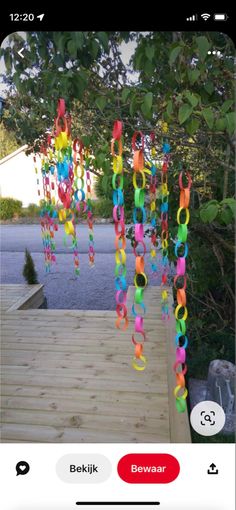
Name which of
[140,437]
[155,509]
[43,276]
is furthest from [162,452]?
[43,276]

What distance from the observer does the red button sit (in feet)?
4.86

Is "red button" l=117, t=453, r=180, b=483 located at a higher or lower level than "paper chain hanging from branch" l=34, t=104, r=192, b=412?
lower

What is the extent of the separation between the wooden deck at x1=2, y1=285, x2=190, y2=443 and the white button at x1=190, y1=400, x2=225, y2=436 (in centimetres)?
29

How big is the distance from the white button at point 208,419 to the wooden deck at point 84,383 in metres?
0.29

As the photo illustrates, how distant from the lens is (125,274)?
1.94 metres

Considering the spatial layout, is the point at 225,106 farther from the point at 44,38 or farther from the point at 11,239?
the point at 11,239

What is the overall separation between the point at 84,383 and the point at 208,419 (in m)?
1.46

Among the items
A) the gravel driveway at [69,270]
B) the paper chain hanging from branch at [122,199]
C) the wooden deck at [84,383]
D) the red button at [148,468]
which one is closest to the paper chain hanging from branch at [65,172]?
the paper chain hanging from branch at [122,199]

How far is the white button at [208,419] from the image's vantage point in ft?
5.53

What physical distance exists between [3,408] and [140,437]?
43.3 inches

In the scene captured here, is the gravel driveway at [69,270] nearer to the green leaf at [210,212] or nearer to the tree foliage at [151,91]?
the tree foliage at [151,91]

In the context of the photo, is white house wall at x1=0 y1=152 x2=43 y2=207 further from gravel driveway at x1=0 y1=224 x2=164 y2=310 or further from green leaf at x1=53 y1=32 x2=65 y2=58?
gravel driveway at x1=0 y1=224 x2=164 y2=310
